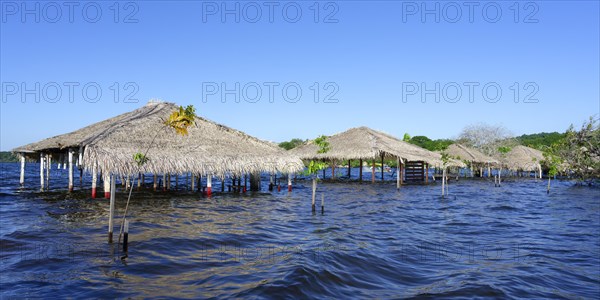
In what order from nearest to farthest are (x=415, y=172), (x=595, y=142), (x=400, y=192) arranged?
1. (x=595, y=142)
2. (x=400, y=192)
3. (x=415, y=172)

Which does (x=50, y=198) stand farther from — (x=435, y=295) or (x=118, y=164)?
(x=435, y=295)

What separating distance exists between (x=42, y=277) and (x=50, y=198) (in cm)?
1483

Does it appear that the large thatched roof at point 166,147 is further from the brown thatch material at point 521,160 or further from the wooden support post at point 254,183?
the brown thatch material at point 521,160

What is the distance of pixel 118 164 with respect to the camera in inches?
746

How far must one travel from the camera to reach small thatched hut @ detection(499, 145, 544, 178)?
52.4 metres

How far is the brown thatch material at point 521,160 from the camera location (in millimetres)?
52438

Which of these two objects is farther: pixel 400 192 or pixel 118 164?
pixel 400 192

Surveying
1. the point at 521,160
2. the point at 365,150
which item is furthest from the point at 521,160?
the point at 365,150

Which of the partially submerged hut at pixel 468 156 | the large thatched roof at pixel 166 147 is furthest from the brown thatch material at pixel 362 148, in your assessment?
the partially submerged hut at pixel 468 156

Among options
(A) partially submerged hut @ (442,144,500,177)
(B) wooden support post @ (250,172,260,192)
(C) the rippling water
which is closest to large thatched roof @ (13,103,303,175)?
(C) the rippling water

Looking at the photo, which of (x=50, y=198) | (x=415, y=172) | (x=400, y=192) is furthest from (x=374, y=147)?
(x=50, y=198)

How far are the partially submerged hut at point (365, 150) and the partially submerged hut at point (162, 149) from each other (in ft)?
29.0

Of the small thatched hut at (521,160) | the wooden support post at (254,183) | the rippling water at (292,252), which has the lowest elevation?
the rippling water at (292,252)

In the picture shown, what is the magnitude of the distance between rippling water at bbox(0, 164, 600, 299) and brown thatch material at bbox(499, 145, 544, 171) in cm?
3489
